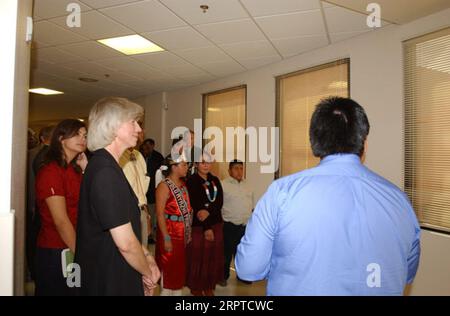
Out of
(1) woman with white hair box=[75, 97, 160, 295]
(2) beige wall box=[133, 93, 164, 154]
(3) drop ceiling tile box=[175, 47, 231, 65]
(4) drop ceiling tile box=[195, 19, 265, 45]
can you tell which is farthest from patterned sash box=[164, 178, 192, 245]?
(2) beige wall box=[133, 93, 164, 154]

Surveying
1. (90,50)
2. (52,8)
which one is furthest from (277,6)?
(90,50)

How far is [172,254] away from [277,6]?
2339 mm

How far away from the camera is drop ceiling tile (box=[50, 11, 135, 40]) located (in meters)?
3.20

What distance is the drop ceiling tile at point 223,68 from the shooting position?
4715 millimetres

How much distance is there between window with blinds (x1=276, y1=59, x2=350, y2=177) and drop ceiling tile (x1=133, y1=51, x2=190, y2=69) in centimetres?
145

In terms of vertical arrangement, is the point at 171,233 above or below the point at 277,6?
below

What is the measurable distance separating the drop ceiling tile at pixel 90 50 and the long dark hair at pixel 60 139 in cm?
235

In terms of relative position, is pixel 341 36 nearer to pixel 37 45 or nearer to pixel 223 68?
A: pixel 223 68

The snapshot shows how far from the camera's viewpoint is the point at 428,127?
9.82 ft

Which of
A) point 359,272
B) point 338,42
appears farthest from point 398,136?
point 359,272

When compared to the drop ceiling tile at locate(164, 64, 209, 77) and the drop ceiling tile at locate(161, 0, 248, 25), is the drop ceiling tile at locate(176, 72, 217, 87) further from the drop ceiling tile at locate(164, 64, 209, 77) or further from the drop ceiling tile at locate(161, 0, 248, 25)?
the drop ceiling tile at locate(161, 0, 248, 25)
